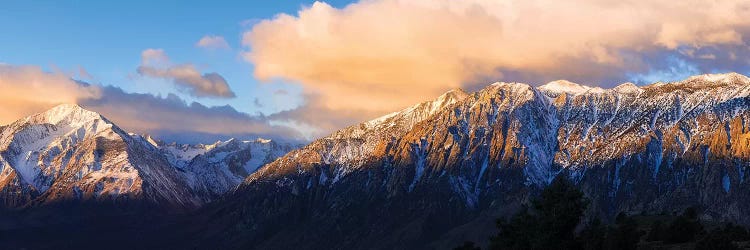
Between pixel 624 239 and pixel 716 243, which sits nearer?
pixel 716 243

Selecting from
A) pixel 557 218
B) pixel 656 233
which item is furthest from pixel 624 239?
pixel 557 218

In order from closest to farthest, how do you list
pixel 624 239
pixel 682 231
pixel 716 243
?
pixel 716 243 < pixel 624 239 < pixel 682 231

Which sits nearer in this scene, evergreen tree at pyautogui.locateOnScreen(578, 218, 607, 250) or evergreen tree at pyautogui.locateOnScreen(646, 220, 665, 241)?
evergreen tree at pyautogui.locateOnScreen(646, 220, 665, 241)

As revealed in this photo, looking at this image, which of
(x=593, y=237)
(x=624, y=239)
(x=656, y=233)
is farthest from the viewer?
(x=593, y=237)

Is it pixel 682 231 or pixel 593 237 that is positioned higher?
pixel 593 237

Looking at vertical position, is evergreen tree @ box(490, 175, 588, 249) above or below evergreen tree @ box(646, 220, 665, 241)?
above

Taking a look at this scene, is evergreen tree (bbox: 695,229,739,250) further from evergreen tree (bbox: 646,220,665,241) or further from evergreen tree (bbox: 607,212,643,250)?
evergreen tree (bbox: 646,220,665,241)

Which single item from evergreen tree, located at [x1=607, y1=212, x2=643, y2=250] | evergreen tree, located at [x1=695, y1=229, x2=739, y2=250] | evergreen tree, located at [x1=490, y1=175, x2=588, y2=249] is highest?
evergreen tree, located at [x1=490, y1=175, x2=588, y2=249]

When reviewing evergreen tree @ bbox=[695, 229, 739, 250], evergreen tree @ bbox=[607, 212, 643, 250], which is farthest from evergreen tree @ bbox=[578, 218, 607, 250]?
evergreen tree @ bbox=[695, 229, 739, 250]

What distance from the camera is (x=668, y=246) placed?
136625 millimetres

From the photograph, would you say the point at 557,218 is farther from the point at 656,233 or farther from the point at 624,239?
the point at 624,239

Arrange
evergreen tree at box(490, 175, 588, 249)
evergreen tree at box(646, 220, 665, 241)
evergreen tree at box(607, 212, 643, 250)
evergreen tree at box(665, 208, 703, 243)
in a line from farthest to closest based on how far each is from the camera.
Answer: evergreen tree at box(490, 175, 588, 249) → evergreen tree at box(646, 220, 665, 241) → evergreen tree at box(665, 208, 703, 243) → evergreen tree at box(607, 212, 643, 250)

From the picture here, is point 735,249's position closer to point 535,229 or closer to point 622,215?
point 535,229

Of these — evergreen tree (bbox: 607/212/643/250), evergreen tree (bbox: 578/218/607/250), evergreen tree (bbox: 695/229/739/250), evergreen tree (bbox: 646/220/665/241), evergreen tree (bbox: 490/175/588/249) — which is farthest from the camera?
evergreen tree (bbox: 490/175/588/249)
